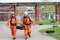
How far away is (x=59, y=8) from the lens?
5553 centimetres

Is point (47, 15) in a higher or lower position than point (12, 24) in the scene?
lower

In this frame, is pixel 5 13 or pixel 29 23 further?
pixel 5 13

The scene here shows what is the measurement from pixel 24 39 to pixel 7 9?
74517 mm

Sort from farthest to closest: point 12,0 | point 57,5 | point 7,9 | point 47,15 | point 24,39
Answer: point 47,15 → point 7,9 → point 57,5 → point 12,0 → point 24,39

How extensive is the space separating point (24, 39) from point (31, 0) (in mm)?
36089

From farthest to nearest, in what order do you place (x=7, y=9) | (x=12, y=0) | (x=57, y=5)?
(x=7, y=9) → (x=57, y=5) → (x=12, y=0)

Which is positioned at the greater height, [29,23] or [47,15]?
[29,23]

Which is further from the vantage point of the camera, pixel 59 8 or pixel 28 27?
pixel 59 8

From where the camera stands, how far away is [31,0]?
5438cm

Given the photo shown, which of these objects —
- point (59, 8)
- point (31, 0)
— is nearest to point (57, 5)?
point (59, 8)

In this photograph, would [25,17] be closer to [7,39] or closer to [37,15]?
[7,39]

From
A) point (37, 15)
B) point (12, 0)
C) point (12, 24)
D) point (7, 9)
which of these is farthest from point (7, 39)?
point (7, 9)

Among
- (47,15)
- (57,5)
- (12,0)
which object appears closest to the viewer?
(12,0)

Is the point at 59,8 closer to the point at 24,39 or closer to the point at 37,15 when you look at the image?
the point at 37,15
